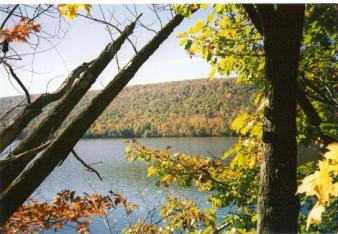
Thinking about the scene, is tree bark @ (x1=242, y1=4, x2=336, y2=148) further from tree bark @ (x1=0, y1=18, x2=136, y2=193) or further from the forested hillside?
the forested hillside

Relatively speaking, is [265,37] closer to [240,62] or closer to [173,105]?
[240,62]

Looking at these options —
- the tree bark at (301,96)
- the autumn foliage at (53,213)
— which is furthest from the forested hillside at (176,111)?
the tree bark at (301,96)

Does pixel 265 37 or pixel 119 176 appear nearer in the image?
pixel 265 37

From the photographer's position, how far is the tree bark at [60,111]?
7.99ft

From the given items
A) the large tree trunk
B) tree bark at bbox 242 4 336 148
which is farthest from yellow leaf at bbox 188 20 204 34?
the large tree trunk

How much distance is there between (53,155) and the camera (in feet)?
7.71

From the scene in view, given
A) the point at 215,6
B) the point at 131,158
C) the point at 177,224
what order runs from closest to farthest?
the point at 215,6 → the point at 131,158 → the point at 177,224

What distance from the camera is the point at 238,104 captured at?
314 ft

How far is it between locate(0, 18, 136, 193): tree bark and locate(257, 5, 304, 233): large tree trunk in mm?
1410

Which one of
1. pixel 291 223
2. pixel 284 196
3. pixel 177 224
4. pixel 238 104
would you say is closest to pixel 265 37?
pixel 284 196

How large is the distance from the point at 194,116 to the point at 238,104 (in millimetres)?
15058

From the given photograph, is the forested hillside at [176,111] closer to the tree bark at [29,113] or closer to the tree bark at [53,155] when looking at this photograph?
the tree bark at [29,113]

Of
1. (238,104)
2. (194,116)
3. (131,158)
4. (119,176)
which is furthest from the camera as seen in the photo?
(194,116)

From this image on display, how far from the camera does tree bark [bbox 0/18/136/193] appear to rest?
7.99ft
